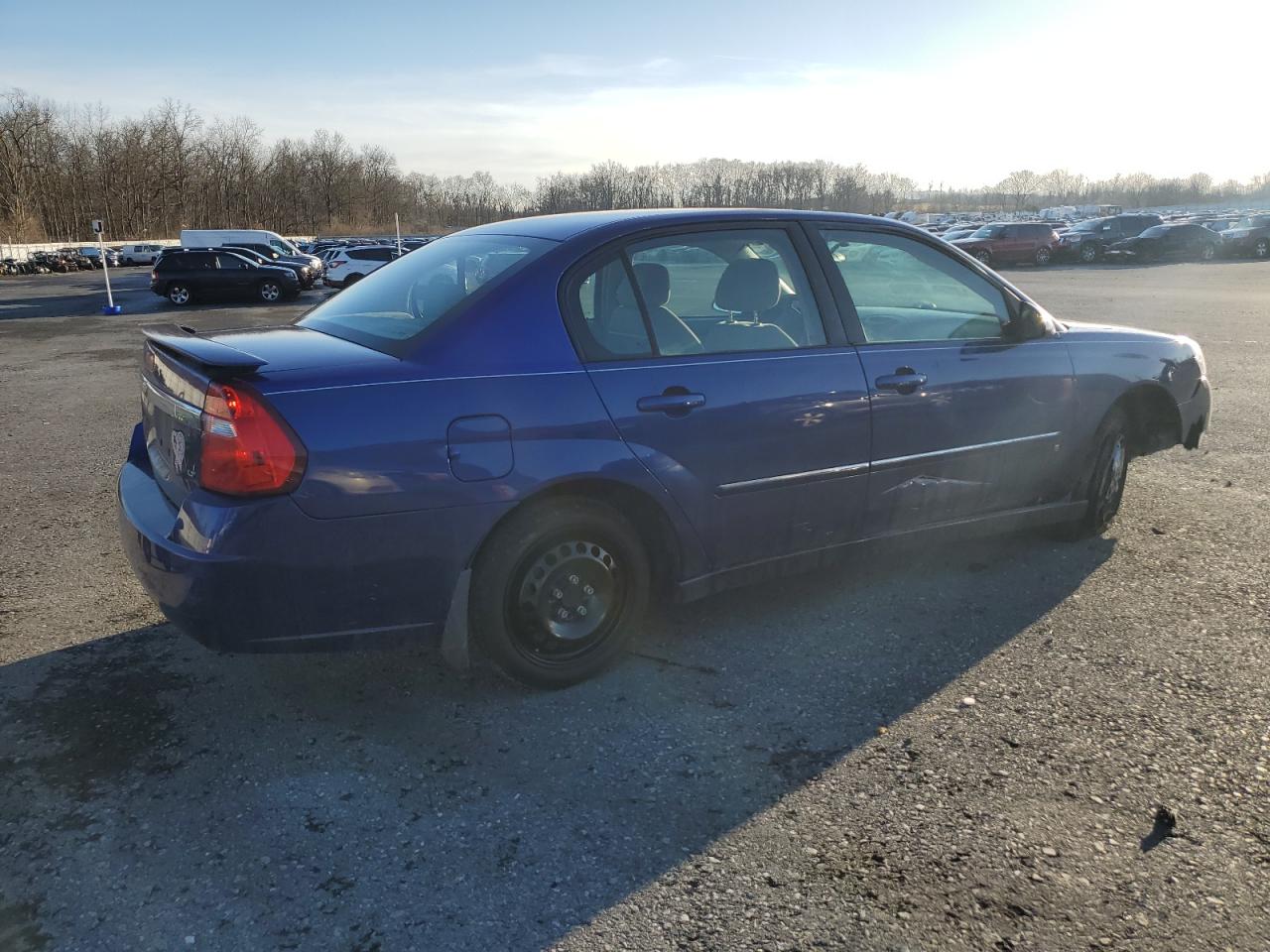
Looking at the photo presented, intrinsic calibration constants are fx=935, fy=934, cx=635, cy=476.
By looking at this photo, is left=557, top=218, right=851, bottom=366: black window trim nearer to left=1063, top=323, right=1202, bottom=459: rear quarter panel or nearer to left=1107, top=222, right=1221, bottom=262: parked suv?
left=1063, top=323, right=1202, bottom=459: rear quarter panel

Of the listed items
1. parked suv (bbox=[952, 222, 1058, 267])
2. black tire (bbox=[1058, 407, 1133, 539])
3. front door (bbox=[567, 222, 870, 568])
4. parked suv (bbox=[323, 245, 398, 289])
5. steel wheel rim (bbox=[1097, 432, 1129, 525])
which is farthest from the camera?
parked suv (bbox=[952, 222, 1058, 267])

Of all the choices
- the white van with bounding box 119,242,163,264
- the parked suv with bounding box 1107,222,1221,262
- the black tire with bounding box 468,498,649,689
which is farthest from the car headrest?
the white van with bounding box 119,242,163,264

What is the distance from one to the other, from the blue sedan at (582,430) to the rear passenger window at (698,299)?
0.04 ft

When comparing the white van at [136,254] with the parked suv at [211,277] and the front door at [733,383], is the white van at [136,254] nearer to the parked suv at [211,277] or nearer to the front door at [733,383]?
the parked suv at [211,277]

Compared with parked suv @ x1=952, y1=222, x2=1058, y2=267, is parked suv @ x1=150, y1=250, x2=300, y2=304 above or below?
below

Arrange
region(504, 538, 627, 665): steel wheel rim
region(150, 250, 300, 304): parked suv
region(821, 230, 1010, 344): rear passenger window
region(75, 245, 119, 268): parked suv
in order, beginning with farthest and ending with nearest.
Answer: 1. region(75, 245, 119, 268): parked suv
2. region(150, 250, 300, 304): parked suv
3. region(821, 230, 1010, 344): rear passenger window
4. region(504, 538, 627, 665): steel wheel rim

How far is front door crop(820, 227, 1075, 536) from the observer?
398cm

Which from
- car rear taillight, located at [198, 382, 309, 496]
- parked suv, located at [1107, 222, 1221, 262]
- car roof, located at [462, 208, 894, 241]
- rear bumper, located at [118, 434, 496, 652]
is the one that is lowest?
rear bumper, located at [118, 434, 496, 652]

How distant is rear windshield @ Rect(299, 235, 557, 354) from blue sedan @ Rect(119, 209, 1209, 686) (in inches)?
0.7

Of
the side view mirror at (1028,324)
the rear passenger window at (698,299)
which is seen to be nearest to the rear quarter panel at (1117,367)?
the side view mirror at (1028,324)

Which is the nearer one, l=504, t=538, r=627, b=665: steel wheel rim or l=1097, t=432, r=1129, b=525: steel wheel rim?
l=504, t=538, r=627, b=665: steel wheel rim

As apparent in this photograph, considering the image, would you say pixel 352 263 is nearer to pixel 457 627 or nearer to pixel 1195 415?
pixel 1195 415

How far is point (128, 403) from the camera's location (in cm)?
982

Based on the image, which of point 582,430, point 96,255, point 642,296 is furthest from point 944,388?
point 96,255
